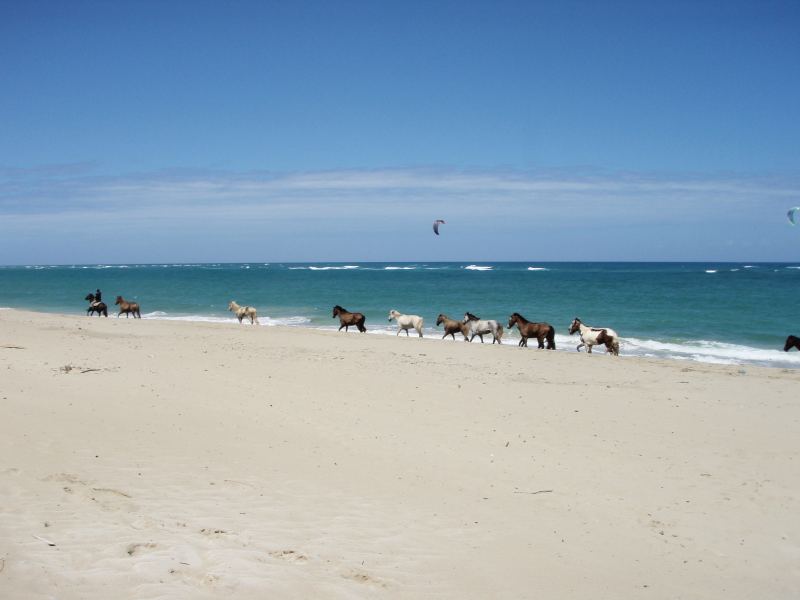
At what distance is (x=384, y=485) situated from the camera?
21.9 feet

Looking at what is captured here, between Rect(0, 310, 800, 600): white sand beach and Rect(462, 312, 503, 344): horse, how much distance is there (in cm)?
896

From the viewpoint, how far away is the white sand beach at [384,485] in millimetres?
4684

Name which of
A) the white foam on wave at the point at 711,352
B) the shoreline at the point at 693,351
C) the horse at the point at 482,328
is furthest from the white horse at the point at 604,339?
the horse at the point at 482,328

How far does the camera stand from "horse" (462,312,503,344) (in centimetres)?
2161

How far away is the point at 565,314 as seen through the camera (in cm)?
3562

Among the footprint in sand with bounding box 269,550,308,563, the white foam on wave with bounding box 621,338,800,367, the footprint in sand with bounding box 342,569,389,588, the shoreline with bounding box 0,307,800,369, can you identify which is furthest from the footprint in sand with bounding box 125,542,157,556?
the white foam on wave with bounding box 621,338,800,367

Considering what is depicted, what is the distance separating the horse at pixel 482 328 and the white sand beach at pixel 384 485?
8.96 metres

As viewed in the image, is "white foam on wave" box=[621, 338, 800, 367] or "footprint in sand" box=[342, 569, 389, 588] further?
"white foam on wave" box=[621, 338, 800, 367]

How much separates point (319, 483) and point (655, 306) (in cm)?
3607

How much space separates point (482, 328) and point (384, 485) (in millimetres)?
15808

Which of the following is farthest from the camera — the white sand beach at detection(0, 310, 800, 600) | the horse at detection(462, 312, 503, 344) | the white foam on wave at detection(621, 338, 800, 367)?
the horse at detection(462, 312, 503, 344)

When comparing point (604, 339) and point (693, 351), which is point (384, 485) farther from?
point (693, 351)

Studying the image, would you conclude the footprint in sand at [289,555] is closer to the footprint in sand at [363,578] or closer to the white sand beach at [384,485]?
the white sand beach at [384,485]

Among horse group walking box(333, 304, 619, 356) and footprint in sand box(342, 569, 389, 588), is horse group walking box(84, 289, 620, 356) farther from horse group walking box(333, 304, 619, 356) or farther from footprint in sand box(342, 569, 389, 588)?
footprint in sand box(342, 569, 389, 588)
